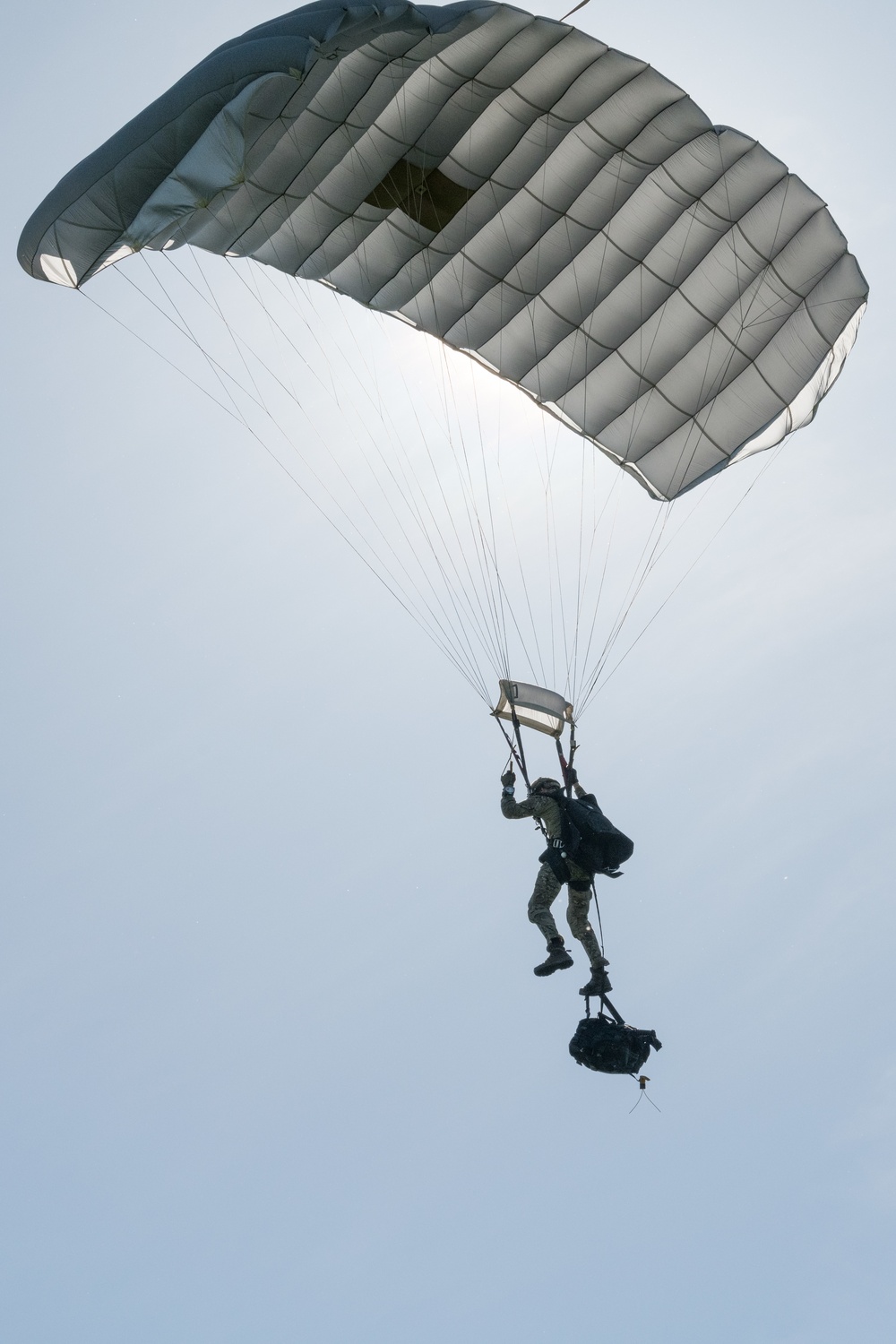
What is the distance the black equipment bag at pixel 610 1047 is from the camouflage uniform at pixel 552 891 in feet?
1.89

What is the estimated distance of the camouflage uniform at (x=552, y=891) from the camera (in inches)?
494

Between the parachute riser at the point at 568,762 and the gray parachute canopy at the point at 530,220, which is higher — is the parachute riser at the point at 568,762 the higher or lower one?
the lower one

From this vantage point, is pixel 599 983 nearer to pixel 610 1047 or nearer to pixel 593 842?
pixel 610 1047

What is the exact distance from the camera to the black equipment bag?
39.3ft

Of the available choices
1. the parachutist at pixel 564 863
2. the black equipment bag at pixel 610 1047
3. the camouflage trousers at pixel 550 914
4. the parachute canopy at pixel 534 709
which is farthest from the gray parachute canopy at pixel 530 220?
the black equipment bag at pixel 610 1047

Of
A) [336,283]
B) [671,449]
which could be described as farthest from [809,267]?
[336,283]

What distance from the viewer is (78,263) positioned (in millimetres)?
11891

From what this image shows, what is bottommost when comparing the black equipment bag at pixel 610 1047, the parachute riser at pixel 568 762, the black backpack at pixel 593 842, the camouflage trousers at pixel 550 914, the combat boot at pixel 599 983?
the black equipment bag at pixel 610 1047

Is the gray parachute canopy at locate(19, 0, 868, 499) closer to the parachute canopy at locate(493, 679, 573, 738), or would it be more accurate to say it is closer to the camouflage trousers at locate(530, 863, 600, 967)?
the parachute canopy at locate(493, 679, 573, 738)

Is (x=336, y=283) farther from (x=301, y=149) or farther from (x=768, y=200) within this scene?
(x=768, y=200)

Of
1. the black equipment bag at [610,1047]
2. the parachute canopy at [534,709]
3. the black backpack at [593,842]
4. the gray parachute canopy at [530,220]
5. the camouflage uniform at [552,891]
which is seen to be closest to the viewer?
the gray parachute canopy at [530,220]

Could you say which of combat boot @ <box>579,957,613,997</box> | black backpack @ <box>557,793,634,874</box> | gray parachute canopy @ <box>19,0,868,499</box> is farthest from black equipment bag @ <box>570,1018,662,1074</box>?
gray parachute canopy @ <box>19,0,868,499</box>

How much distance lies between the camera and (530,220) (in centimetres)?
1366

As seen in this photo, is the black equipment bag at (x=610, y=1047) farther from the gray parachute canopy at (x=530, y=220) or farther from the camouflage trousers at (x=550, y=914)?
the gray parachute canopy at (x=530, y=220)
